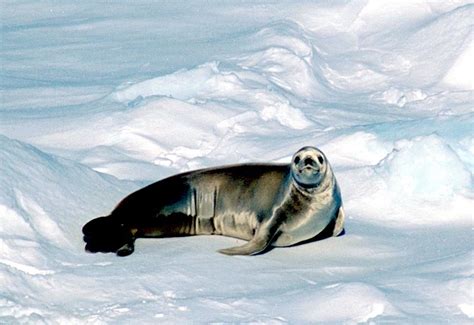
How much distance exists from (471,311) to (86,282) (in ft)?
4.45

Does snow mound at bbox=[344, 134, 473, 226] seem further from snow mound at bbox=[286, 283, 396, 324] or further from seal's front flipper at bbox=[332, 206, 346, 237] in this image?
snow mound at bbox=[286, 283, 396, 324]

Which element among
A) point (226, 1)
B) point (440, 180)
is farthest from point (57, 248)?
point (226, 1)

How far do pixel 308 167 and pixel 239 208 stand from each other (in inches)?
16.2

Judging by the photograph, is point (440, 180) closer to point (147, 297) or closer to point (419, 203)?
point (419, 203)

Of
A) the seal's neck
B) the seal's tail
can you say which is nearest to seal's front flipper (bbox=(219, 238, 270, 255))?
the seal's neck

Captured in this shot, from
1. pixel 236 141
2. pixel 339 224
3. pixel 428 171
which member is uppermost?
pixel 428 171

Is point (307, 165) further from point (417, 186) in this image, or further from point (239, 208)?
point (417, 186)

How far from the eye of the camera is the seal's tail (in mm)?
4520

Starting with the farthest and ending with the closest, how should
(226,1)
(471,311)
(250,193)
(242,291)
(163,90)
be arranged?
(226,1) → (163,90) → (250,193) → (242,291) → (471,311)

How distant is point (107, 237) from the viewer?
4.58 metres

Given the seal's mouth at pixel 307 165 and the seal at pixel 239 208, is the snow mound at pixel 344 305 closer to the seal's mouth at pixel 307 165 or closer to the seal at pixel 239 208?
the seal at pixel 239 208

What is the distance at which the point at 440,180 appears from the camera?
544cm

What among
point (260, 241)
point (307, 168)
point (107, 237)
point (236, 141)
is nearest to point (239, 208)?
point (260, 241)

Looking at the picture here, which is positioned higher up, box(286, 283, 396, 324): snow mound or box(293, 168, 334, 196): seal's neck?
box(293, 168, 334, 196): seal's neck
